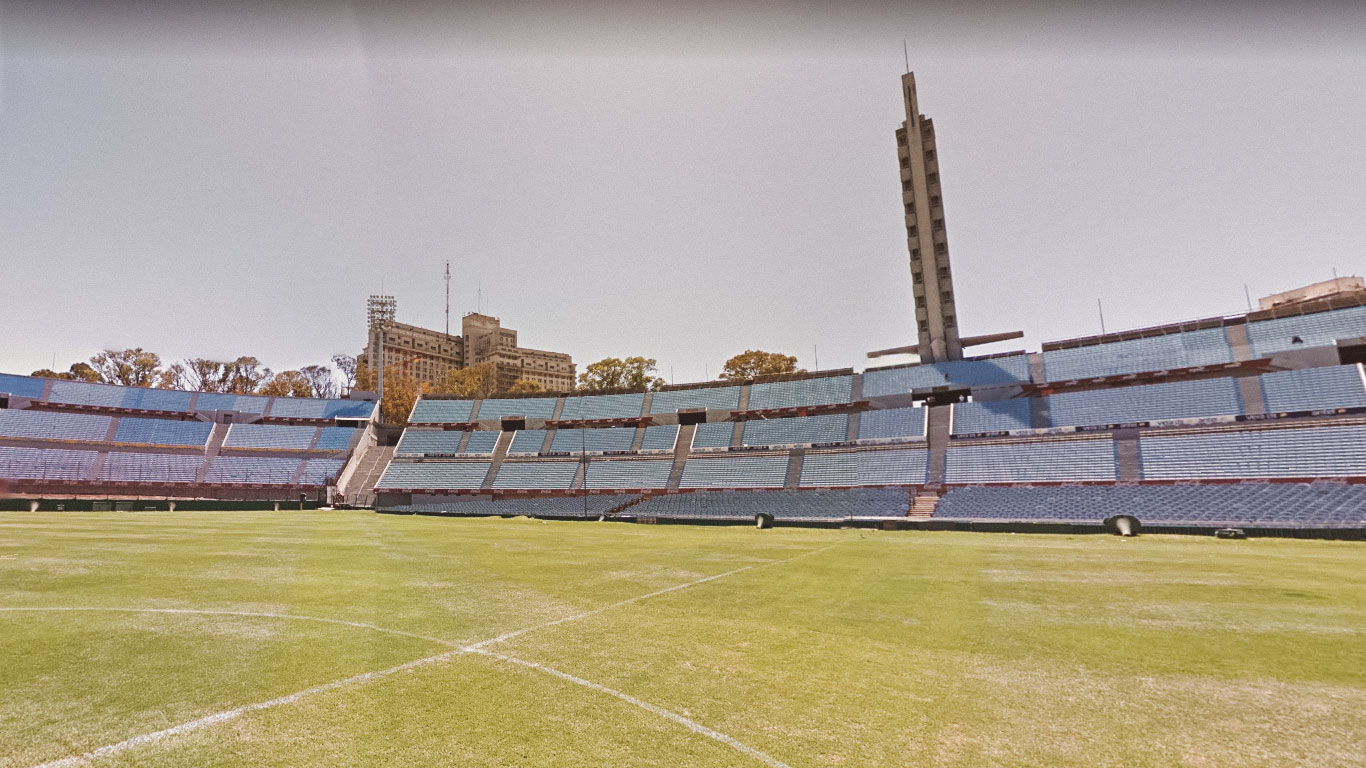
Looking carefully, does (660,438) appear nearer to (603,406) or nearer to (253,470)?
(603,406)

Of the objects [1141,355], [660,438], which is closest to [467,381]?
[660,438]

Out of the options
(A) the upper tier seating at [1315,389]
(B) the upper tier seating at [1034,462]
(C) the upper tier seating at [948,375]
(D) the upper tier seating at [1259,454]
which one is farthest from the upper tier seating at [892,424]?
(A) the upper tier seating at [1315,389]

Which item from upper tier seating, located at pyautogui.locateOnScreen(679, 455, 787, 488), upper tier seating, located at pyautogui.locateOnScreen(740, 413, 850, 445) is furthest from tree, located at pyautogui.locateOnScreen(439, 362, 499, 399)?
upper tier seating, located at pyautogui.locateOnScreen(740, 413, 850, 445)

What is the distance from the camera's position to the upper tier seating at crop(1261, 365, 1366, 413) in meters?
35.3

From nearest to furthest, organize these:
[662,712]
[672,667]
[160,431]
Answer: [662,712]
[672,667]
[160,431]

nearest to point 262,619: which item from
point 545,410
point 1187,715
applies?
point 1187,715

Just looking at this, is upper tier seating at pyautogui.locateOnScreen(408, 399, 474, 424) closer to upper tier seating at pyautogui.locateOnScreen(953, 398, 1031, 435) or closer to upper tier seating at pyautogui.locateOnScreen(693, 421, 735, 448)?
upper tier seating at pyautogui.locateOnScreen(693, 421, 735, 448)

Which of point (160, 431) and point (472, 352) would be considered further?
point (472, 352)

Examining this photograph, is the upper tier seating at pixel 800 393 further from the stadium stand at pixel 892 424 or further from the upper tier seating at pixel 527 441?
the upper tier seating at pixel 527 441

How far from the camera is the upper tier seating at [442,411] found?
66938mm

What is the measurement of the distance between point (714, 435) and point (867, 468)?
52.4ft

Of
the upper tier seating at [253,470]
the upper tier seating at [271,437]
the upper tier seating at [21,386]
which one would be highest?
the upper tier seating at [21,386]

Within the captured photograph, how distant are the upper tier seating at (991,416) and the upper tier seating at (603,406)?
3150cm

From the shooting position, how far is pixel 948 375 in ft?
169
